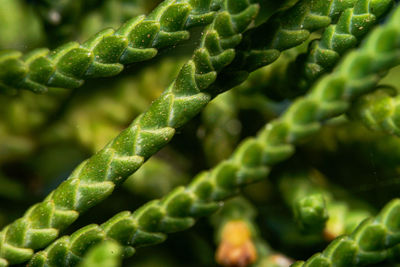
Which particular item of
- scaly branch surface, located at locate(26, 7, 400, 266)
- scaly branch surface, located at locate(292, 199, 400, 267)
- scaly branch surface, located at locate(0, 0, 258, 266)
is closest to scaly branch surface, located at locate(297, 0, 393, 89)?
scaly branch surface, located at locate(26, 7, 400, 266)

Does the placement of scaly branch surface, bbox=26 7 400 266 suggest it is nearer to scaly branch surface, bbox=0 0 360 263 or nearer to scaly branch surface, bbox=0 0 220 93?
scaly branch surface, bbox=0 0 360 263

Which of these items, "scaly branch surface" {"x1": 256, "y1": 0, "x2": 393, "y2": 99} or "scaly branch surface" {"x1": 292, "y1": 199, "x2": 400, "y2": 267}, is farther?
"scaly branch surface" {"x1": 256, "y1": 0, "x2": 393, "y2": 99}

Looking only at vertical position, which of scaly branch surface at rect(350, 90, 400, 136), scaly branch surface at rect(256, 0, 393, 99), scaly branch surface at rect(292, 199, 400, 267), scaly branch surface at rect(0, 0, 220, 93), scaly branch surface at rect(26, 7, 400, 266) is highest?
scaly branch surface at rect(0, 0, 220, 93)

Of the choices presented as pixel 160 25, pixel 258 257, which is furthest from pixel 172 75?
pixel 258 257

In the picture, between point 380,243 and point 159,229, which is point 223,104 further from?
point 380,243

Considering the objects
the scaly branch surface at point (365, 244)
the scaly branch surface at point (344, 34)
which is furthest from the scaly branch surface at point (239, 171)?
the scaly branch surface at point (344, 34)
